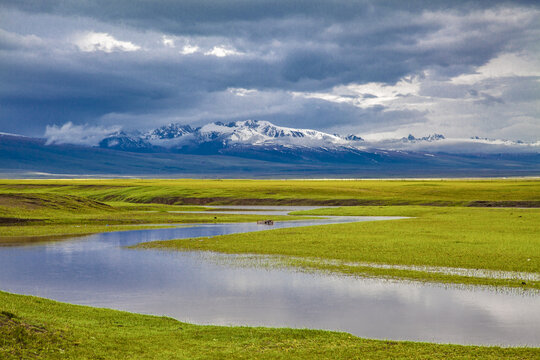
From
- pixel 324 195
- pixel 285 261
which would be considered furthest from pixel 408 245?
pixel 324 195

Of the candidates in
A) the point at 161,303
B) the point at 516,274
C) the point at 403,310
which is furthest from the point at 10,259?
the point at 516,274

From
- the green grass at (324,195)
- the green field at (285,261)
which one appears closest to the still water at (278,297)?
the green field at (285,261)

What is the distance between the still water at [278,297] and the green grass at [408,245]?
12.1ft

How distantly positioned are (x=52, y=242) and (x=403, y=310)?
37.3 m

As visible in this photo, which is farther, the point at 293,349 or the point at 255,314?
the point at 255,314

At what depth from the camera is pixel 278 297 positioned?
2930 centimetres

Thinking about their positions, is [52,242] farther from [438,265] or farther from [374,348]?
[374,348]

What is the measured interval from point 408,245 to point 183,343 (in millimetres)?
29420

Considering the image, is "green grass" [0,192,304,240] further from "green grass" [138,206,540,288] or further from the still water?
the still water

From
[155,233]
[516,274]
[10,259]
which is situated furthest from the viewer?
[155,233]

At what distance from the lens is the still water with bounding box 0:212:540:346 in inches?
938

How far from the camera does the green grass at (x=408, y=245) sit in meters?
37.3

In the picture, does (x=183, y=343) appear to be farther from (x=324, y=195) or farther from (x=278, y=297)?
(x=324, y=195)

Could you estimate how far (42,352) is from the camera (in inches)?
713
